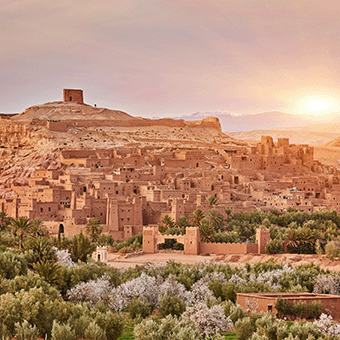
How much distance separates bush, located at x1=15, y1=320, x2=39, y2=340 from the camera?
17.9 meters

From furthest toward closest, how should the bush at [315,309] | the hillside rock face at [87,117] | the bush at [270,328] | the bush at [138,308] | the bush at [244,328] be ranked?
the hillside rock face at [87,117], the bush at [315,309], the bush at [138,308], the bush at [244,328], the bush at [270,328]

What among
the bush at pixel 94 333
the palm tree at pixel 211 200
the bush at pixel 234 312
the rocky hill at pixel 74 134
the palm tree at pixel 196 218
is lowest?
the bush at pixel 234 312

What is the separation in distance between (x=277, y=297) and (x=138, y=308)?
4840 mm

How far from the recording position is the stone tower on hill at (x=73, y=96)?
78000 millimetres

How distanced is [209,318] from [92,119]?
164ft

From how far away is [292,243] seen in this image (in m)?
38.7

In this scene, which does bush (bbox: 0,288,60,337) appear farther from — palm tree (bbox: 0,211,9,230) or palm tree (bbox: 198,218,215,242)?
palm tree (bbox: 0,211,9,230)

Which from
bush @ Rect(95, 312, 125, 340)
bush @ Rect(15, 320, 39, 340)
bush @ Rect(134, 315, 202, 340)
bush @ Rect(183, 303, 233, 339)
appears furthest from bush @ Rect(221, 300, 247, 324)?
bush @ Rect(15, 320, 39, 340)

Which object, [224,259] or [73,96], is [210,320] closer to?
[224,259]

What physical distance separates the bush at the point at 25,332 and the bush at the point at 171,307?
21.2 ft

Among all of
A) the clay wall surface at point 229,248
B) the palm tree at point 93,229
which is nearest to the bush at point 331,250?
the clay wall surface at point 229,248

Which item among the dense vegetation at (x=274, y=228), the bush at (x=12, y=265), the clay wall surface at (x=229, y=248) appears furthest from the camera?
the dense vegetation at (x=274, y=228)

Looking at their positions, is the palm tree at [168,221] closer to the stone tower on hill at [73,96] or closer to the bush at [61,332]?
the bush at [61,332]

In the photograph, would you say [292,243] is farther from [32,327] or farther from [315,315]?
[32,327]
